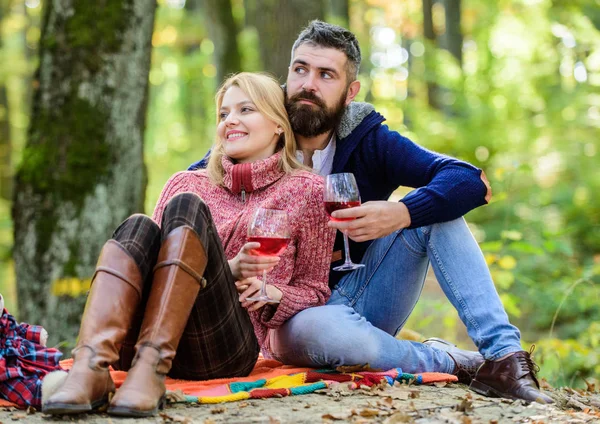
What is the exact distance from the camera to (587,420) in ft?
8.94

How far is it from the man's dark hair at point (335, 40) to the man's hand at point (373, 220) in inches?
38.0

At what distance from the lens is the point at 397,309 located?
348 centimetres

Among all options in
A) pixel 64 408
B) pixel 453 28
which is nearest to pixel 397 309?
pixel 64 408

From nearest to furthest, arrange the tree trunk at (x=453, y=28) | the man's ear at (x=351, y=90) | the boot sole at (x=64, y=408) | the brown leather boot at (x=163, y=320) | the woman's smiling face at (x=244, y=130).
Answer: the boot sole at (x=64, y=408) < the brown leather boot at (x=163, y=320) < the woman's smiling face at (x=244, y=130) < the man's ear at (x=351, y=90) < the tree trunk at (x=453, y=28)

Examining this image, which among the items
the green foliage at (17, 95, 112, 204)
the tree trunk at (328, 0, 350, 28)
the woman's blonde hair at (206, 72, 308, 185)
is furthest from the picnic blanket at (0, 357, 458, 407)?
the tree trunk at (328, 0, 350, 28)

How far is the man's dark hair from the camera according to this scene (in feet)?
12.2

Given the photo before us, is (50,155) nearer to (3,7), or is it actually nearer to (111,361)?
(111,361)

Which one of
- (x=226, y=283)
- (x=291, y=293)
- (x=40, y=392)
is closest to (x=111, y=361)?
(x=40, y=392)

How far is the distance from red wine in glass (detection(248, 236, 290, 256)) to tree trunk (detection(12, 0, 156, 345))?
2027 mm

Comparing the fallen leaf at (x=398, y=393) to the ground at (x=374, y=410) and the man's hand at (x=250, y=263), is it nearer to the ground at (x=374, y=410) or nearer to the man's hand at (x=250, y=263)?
the ground at (x=374, y=410)

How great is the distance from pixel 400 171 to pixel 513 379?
1.10 m

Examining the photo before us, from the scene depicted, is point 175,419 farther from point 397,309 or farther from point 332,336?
point 397,309

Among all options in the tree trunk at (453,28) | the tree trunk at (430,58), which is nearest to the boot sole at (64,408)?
the tree trunk at (430,58)

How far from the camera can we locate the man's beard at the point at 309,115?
3.57 m
